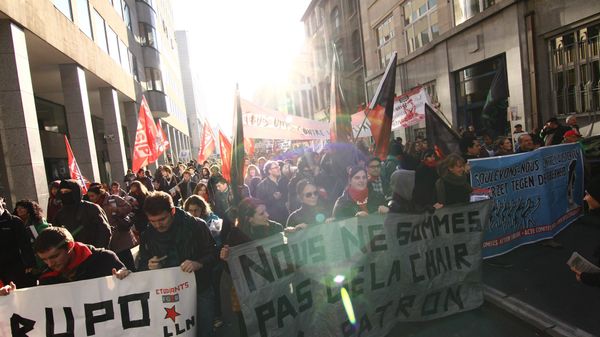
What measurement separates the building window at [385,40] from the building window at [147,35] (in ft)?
48.2

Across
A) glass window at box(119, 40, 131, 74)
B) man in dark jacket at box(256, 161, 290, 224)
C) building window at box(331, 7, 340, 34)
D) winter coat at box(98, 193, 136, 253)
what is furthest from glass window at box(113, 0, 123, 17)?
building window at box(331, 7, 340, 34)

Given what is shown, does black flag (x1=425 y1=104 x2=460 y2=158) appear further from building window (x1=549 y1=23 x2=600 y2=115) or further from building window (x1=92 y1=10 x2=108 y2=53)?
building window (x1=92 y1=10 x2=108 y2=53)

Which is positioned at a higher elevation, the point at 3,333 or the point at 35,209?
the point at 35,209

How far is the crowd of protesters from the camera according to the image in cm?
316

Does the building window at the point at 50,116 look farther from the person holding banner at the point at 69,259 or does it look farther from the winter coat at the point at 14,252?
the person holding banner at the point at 69,259

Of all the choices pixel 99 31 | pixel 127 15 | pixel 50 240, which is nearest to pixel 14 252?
pixel 50 240

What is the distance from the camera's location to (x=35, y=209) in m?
5.05

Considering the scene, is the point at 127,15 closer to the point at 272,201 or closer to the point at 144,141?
the point at 144,141

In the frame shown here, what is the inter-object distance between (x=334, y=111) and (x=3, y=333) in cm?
582

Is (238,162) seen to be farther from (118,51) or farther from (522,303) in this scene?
(118,51)

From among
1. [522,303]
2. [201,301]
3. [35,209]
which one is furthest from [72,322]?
[522,303]

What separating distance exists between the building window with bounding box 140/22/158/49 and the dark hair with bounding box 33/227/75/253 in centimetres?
2567

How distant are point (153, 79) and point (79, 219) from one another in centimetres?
2366

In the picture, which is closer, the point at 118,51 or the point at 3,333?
the point at 3,333
